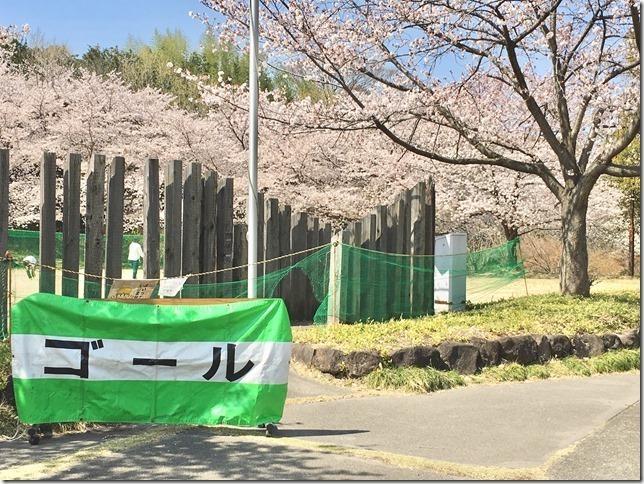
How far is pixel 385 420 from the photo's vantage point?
7191 millimetres

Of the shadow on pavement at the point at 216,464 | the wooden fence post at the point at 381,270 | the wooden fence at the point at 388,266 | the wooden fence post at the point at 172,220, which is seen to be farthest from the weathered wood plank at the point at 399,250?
the shadow on pavement at the point at 216,464

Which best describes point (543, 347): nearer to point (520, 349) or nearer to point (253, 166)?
point (520, 349)

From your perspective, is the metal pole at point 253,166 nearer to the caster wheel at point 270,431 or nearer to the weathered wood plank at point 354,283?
the weathered wood plank at point 354,283

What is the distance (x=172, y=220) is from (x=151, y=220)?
63 cm

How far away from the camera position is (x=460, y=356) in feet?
31.2

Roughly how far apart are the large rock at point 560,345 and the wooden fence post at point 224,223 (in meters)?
5.28

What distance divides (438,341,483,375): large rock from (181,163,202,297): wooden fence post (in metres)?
3.70

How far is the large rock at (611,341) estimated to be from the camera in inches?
443

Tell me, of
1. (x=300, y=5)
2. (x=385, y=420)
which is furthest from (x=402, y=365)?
(x=300, y=5)

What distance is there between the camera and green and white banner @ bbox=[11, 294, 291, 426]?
20.8 feet

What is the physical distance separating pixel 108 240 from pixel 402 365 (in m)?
4.18

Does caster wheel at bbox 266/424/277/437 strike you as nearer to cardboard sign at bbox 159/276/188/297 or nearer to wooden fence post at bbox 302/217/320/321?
cardboard sign at bbox 159/276/188/297

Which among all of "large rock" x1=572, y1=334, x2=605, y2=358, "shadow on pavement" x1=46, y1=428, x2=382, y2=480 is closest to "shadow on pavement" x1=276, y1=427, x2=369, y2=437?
"shadow on pavement" x1=46, y1=428, x2=382, y2=480

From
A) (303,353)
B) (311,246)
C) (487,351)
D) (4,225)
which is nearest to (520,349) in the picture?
(487,351)
